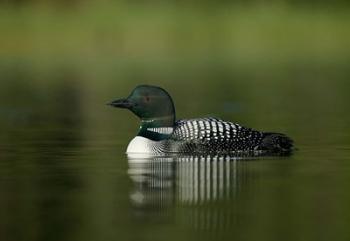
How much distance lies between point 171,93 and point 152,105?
31.1ft

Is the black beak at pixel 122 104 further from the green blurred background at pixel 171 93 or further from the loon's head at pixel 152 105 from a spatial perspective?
the green blurred background at pixel 171 93

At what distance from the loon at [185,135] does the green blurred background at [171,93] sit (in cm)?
29

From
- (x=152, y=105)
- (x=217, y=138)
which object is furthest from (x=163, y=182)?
(x=152, y=105)

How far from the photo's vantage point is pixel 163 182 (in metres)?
12.5

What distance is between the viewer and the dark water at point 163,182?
10.4m

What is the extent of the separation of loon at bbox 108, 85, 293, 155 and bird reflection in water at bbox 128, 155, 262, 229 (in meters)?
0.12

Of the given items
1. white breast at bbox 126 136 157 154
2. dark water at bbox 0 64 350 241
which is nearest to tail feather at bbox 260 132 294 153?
dark water at bbox 0 64 350 241

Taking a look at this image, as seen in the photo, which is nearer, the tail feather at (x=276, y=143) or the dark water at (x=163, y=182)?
the dark water at (x=163, y=182)

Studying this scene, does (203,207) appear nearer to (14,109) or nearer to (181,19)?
(14,109)

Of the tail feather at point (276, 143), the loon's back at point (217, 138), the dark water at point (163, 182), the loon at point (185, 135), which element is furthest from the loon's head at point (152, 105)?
the tail feather at point (276, 143)

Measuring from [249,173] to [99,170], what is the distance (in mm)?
1166

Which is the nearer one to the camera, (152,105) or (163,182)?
(163,182)

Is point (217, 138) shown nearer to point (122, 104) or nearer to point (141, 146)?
point (141, 146)

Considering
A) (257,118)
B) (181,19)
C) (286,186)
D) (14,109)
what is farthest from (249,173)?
(181,19)
